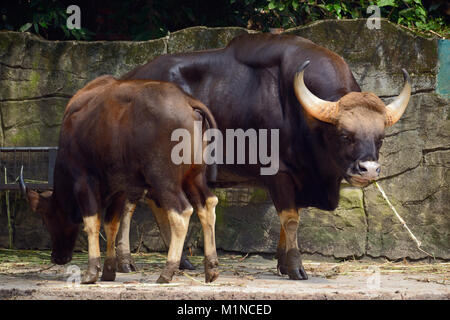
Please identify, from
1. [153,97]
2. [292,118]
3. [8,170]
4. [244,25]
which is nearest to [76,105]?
[153,97]

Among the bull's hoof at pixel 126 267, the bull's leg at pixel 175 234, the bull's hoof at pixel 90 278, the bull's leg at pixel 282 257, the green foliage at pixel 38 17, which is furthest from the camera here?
the green foliage at pixel 38 17

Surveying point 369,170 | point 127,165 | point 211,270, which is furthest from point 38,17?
point 369,170

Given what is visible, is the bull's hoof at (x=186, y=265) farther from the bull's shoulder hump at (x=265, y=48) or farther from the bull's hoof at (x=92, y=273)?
the bull's shoulder hump at (x=265, y=48)

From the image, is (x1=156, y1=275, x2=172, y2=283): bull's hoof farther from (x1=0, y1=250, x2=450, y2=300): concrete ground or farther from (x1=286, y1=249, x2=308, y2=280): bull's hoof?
(x1=286, y1=249, x2=308, y2=280): bull's hoof

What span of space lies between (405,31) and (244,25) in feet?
7.39

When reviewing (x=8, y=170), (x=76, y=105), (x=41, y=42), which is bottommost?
(x=8, y=170)

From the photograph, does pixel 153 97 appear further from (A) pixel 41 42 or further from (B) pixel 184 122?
(A) pixel 41 42

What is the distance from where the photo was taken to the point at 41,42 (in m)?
9.08

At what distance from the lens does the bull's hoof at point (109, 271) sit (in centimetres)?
679

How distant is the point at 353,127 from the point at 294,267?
127cm

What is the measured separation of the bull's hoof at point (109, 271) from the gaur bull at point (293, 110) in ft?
3.55

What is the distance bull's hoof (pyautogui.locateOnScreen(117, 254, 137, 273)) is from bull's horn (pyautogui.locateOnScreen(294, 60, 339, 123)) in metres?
2.11

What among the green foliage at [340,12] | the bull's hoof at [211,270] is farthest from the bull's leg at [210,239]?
the green foliage at [340,12]

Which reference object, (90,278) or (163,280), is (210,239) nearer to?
(163,280)
